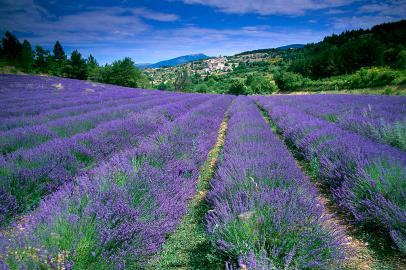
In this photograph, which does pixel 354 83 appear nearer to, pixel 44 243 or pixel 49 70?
pixel 44 243

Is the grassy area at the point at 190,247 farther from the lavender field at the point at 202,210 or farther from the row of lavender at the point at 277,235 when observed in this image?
the row of lavender at the point at 277,235

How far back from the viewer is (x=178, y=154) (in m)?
3.93

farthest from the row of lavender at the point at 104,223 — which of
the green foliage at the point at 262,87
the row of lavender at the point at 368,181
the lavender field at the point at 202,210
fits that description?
the green foliage at the point at 262,87

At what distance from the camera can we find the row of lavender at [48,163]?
2.98 metres

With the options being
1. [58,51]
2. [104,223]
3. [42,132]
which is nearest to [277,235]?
[104,223]

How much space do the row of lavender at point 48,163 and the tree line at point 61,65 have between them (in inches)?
1686

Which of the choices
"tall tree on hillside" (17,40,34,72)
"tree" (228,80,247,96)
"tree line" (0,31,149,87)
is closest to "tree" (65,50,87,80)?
"tree line" (0,31,149,87)

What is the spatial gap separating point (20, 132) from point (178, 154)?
397cm

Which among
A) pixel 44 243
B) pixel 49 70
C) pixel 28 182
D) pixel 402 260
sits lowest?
pixel 402 260

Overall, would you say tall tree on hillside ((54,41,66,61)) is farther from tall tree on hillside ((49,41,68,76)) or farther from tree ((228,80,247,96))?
tree ((228,80,247,96))

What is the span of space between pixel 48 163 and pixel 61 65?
2089 inches

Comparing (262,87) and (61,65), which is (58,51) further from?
(262,87)

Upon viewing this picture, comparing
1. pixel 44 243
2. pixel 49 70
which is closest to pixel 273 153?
pixel 44 243

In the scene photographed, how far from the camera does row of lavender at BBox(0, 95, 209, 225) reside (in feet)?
9.79
